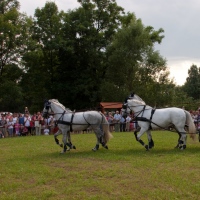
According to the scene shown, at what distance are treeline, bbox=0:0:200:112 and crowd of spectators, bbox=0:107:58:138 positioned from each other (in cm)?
1035

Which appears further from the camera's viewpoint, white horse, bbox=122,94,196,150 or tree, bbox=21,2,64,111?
tree, bbox=21,2,64,111

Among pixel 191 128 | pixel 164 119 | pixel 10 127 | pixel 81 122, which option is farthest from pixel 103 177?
pixel 10 127

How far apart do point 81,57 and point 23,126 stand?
2005 centimetres

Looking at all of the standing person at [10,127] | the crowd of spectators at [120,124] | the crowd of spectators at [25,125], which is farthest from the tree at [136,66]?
the standing person at [10,127]

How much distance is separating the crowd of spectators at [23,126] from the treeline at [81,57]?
10.3m

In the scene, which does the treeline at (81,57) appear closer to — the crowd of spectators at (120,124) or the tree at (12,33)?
the tree at (12,33)

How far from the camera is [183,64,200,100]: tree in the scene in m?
68.5

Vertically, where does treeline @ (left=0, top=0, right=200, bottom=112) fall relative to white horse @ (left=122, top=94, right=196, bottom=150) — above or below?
above

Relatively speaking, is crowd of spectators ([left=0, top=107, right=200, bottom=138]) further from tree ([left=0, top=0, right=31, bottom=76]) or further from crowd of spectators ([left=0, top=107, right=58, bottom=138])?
tree ([left=0, top=0, right=31, bottom=76])

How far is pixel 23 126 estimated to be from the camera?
20.5 meters

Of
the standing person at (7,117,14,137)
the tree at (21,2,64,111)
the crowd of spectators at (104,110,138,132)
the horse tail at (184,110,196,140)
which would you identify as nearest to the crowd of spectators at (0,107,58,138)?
the standing person at (7,117,14,137)

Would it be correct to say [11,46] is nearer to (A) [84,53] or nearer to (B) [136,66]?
(A) [84,53]

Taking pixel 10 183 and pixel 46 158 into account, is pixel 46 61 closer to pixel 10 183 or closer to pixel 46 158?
pixel 46 158

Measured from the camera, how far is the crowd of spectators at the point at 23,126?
20.0 m
